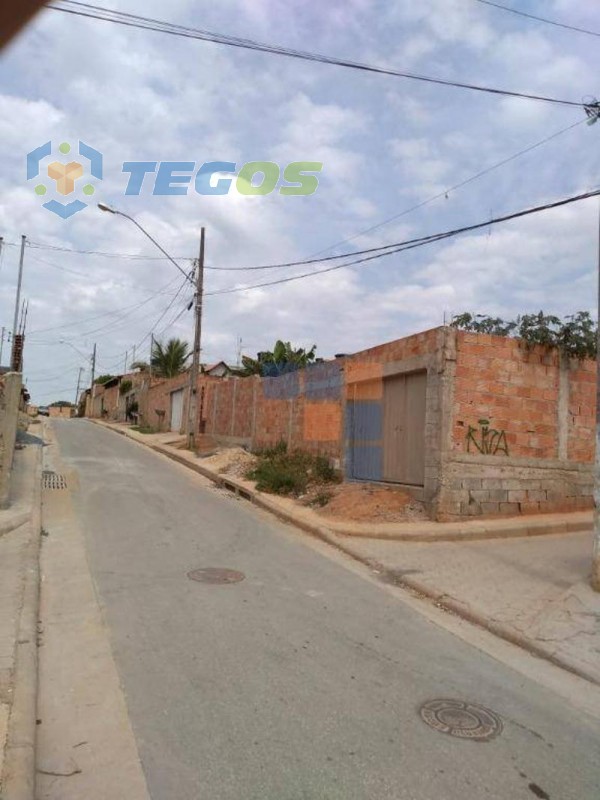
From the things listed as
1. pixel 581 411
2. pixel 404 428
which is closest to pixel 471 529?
pixel 404 428

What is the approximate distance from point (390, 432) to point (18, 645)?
29.0 feet

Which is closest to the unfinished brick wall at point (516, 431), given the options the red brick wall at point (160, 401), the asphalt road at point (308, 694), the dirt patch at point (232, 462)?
the asphalt road at point (308, 694)

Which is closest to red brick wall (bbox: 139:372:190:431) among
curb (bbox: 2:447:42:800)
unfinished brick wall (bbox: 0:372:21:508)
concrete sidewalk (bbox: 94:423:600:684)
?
unfinished brick wall (bbox: 0:372:21:508)

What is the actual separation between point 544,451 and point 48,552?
863 cm

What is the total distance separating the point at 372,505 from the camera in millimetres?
11227

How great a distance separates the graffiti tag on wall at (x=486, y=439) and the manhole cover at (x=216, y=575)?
206 inches

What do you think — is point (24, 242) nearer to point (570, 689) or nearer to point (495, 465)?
point (495, 465)

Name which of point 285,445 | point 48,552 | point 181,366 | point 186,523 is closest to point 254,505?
point 186,523

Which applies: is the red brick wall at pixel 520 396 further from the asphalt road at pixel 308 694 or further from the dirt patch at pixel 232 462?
the dirt patch at pixel 232 462

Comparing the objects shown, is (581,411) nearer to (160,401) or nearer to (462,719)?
(462,719)

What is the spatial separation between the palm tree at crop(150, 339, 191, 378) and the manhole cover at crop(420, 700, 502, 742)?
126ft

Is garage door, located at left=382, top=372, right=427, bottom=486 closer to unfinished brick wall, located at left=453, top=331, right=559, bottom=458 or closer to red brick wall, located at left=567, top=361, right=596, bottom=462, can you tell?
unfinished brick wall, located at left=453, top=331, right=559, bottom=458

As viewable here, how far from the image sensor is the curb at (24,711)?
9.65 feet

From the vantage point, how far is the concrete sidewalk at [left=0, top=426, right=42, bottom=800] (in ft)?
10.1
